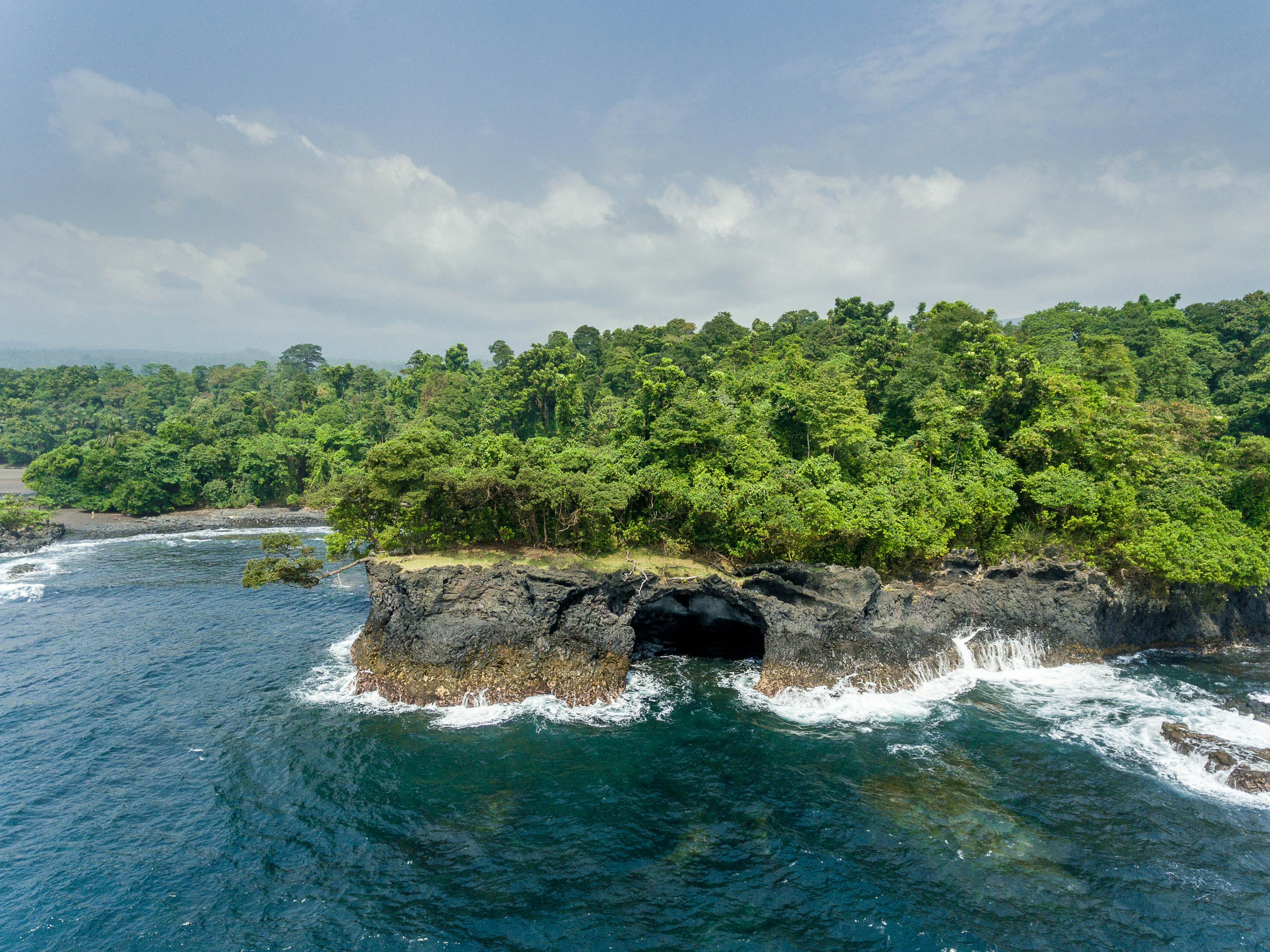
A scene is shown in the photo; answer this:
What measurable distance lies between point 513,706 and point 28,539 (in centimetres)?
5901

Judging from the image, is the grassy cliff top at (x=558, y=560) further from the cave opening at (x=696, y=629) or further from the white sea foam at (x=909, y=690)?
the white sea foam at (x=909, y=690)

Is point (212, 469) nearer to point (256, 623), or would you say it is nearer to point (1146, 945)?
point (256, 623)

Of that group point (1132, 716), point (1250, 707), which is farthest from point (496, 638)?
point (1250, 707)

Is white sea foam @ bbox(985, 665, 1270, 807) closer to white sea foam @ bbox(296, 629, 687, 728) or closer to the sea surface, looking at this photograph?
the sea surface

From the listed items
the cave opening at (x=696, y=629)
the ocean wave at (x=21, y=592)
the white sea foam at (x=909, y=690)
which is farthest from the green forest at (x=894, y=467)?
the ocean wave at (x=21, y=592)

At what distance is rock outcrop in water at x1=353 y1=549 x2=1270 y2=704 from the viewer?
25.2m

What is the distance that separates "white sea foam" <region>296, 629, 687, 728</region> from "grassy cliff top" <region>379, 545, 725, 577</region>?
5421mm

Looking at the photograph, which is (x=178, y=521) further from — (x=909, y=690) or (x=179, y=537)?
(x=909, y=690)

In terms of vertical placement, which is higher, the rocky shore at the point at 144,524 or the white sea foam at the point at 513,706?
the rocky shore at the point at 144,524

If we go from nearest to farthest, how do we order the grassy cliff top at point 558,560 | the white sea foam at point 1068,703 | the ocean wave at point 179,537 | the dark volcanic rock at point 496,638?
the white sea foam at point 1068,703 → the dark volcanic rock at point 496,638 → the grassy cliff top at point 558,560 → the ocean wave at point 179,537

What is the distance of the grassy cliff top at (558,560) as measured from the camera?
2747cm

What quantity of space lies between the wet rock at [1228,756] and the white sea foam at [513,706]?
1861 cm

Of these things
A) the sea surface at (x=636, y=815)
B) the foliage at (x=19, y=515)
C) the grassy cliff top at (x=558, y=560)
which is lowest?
the sea surface at (x=636, y=815)

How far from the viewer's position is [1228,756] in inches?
779
